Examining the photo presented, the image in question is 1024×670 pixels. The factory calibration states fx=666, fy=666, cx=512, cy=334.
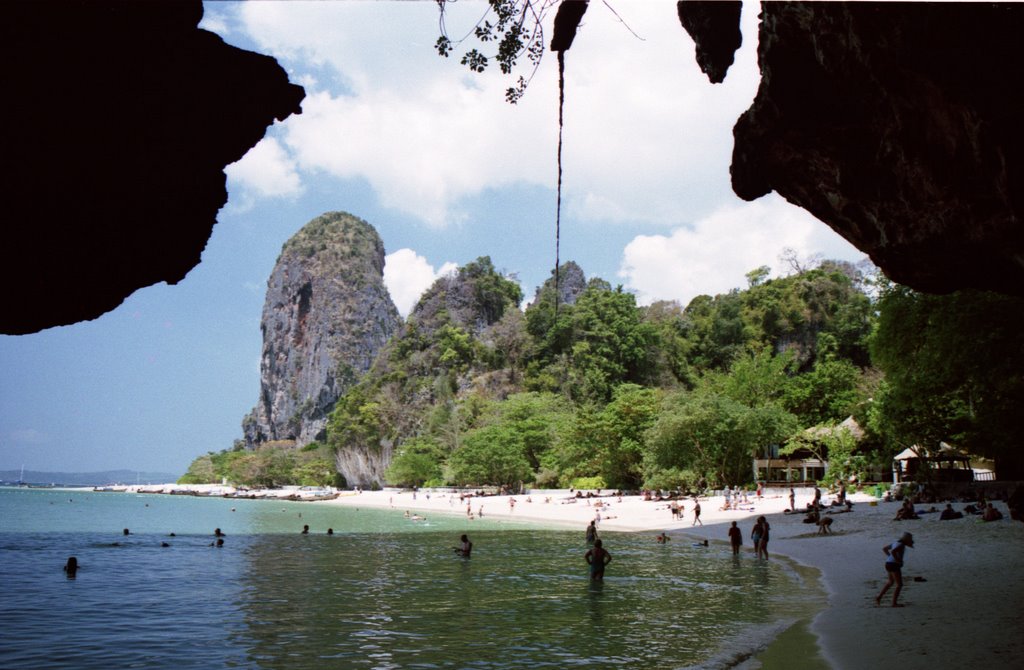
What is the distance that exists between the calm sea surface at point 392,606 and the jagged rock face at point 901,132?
243 inches

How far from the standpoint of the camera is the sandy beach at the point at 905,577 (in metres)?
8.66

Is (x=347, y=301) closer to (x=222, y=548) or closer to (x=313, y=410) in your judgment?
(x=313, y=410)

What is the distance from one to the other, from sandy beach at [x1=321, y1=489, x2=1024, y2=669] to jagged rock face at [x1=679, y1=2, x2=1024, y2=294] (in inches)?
185

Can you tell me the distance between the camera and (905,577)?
1412 cm

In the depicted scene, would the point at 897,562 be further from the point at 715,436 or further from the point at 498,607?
the point at 715,436

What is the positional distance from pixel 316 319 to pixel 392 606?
132 metres

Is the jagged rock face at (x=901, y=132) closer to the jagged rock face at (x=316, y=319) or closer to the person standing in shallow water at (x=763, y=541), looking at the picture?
the person standing in shallow water at (x=763, y=541)

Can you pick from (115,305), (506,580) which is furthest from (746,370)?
(115,305)

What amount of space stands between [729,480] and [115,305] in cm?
3923

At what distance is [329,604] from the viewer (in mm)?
14430

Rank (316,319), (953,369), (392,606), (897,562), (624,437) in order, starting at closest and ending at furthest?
1. (897,562)
2. (392,606)
3. (953,369)
4. (624,437)
5. (316,319)

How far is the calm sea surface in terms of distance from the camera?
10367 mm

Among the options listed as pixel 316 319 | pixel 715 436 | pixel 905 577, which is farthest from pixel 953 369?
pixel 316 319

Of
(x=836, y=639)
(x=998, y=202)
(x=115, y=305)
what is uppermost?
(x=998, y=202)
